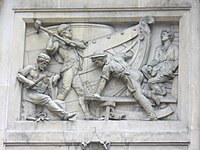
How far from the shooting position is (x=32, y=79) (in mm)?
11711

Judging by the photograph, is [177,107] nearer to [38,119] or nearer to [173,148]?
[173,148]

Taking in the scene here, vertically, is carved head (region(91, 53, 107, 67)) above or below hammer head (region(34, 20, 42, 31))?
below

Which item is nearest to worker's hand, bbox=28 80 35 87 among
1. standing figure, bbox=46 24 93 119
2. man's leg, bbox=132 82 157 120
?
standing figure, bbox=46 24 93 119

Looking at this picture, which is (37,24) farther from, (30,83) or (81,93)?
(81,93)

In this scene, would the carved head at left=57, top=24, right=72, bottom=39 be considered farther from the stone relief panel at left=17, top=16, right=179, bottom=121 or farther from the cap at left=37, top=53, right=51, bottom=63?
the cap at left=37, top=53, right=51, bottom=63

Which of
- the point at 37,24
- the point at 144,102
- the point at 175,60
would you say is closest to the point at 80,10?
the point at 37,24

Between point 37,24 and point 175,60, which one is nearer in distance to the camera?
point 175,60

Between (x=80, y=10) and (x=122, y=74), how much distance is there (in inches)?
47.2

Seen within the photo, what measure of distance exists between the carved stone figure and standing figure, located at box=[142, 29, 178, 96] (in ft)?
4.47

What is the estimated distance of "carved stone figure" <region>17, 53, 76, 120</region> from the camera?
1155cm

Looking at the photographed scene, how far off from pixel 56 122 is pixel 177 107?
5.72 feet

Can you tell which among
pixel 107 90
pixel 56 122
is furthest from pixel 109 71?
pixel 56 122

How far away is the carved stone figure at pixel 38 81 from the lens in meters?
11.6

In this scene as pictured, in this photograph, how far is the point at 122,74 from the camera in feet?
37.9
